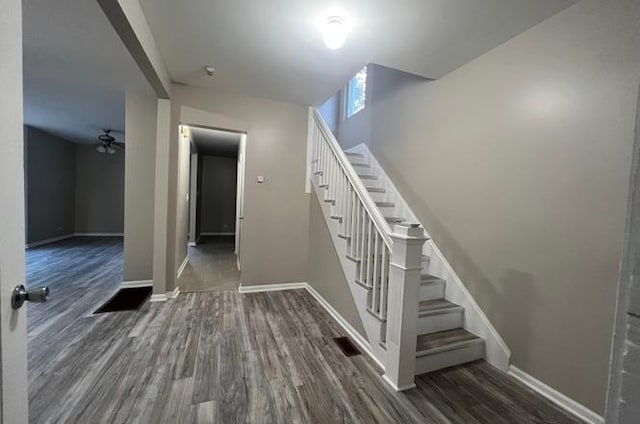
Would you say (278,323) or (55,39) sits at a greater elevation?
(55,39)

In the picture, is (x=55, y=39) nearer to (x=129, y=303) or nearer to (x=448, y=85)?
(x=129, y=303)

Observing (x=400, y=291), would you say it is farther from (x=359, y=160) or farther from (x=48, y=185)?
(x=48, y=185)

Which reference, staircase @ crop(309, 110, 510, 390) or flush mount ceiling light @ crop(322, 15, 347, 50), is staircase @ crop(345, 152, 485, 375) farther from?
flush mount ceiling light @ crop(322, 15, 347, 50)

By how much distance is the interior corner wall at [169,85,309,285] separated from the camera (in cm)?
337

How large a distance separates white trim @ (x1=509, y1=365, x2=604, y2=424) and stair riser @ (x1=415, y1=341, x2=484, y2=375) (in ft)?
0.77

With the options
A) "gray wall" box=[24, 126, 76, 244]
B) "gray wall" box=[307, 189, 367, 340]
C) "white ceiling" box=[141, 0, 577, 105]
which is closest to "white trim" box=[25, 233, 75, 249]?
"gray wall" box=[24, 126, 76, 244]

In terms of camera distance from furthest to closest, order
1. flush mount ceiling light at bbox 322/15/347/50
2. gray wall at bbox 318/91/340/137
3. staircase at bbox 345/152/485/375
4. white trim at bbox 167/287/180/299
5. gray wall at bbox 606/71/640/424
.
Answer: gray wall at bbox 318/91/340/137 < white trim at bbox 167/287/180/299 < staircase at bbox 345/152/485/375 < flush mount ceiling light at bbox 322/15/347/50 < gray wall at bbox 606/71/640/424

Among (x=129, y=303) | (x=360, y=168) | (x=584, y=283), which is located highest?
(x=360, y=168)

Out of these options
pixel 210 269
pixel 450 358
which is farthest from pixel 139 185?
pixel 450 358

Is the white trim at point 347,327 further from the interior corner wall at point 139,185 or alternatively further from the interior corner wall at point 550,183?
the interior corner wall at point 139,185

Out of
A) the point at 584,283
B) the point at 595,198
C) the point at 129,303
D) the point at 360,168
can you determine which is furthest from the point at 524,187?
the point at 129,303

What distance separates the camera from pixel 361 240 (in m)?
2.37

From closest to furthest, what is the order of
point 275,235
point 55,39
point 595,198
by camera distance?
point 595,198 < point 55,39 < point 275,235

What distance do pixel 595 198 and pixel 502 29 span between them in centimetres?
137
